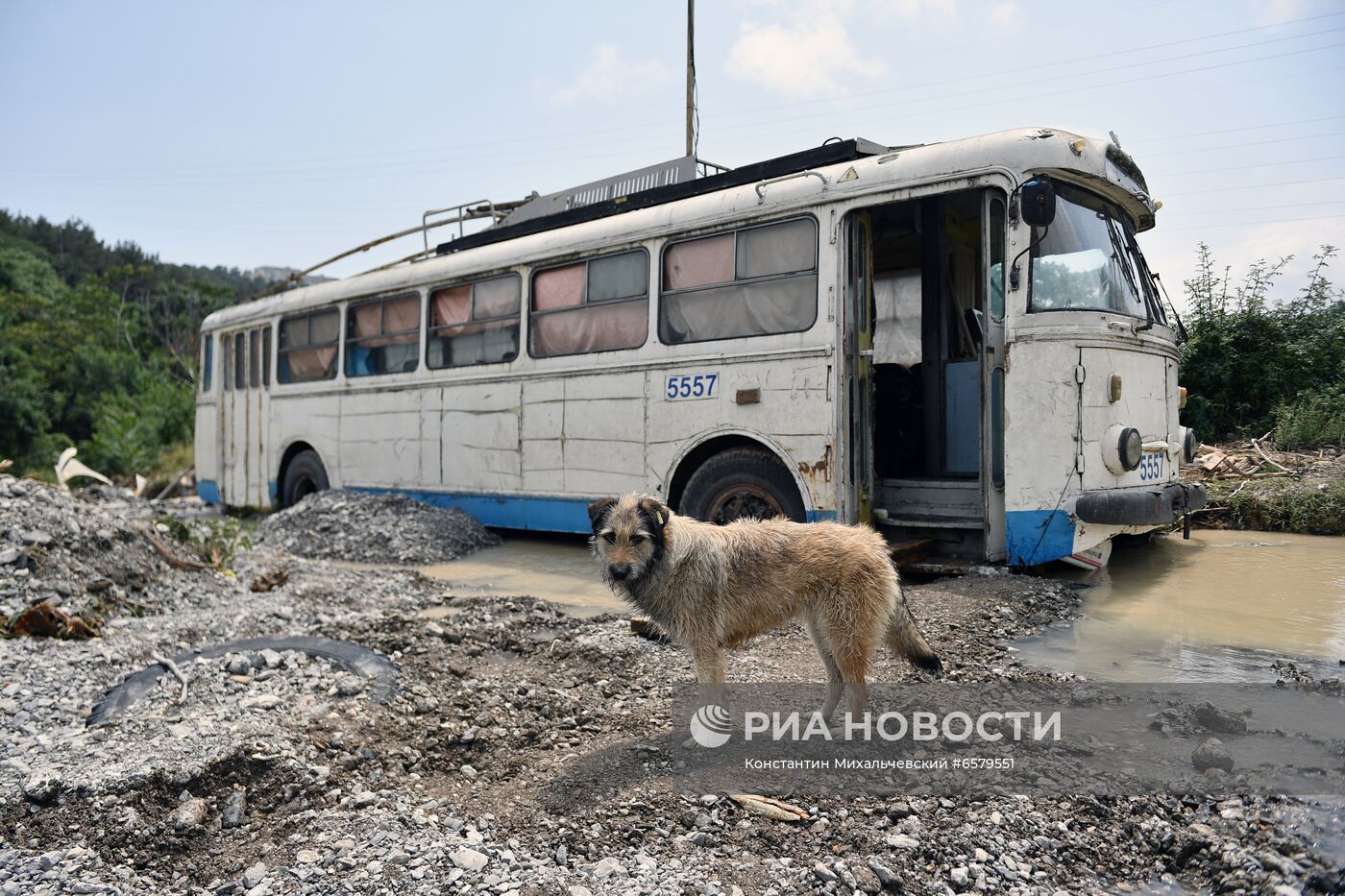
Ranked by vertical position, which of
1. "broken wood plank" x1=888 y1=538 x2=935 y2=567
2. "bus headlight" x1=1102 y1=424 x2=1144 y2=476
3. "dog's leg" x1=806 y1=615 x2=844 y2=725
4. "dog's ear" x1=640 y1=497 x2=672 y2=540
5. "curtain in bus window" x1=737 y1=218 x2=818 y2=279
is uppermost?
"curtain in bus window" x1=737 y1=218 x2=818 y2=279

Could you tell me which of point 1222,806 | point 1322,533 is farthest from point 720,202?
point 1322,533

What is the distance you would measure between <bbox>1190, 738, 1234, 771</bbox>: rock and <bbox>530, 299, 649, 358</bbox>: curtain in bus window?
5.59 meters

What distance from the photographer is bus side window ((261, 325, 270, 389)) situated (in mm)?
12281

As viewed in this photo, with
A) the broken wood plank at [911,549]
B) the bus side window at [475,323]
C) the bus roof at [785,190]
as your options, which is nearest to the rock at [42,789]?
the broken wood plank at [911,549]

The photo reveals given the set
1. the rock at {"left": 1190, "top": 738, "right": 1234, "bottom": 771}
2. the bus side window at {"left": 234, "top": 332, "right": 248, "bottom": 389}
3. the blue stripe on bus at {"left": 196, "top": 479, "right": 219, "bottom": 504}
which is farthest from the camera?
the blue stripe on bus at {"left": 196, "top": 479, "right": 219, "bottom": 504}

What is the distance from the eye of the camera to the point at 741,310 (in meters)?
7.12

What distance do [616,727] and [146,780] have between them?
180 cm

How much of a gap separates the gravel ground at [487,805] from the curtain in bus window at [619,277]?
394 cm

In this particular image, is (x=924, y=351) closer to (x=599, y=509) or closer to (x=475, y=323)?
(x=475, y=323)

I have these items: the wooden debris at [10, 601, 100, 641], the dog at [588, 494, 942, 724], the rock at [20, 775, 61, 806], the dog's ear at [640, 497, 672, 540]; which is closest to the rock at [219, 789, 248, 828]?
the rock at [20, 775, 61, 806]

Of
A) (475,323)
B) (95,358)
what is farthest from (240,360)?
(95,358)

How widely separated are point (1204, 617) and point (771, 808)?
4501 millimetres

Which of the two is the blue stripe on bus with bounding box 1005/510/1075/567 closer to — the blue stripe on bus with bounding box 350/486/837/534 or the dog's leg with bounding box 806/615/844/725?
the dog's leg with bounding box 806/615/844/725

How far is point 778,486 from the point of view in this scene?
680cm
